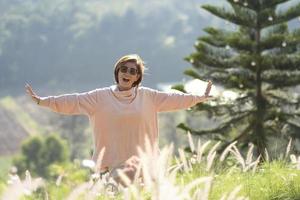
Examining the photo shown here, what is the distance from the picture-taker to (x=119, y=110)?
160 inches

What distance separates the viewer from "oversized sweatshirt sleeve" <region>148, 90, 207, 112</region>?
423 centimetres

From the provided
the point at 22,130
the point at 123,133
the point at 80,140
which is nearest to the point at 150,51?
the point at 22,130

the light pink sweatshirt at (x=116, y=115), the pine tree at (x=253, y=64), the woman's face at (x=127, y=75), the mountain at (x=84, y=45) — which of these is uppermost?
the mountain at (x=84, y=45)

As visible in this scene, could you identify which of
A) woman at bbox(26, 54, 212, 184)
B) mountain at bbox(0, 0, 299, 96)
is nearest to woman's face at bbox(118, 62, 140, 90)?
woman at bbox(26, 54, 212, 184)

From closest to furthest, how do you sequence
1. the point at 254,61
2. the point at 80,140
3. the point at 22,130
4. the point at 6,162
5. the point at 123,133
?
the point at 123,133 → the point at 254,61 → the point at 80,140 → the point at 6,162 → the point at 22,130

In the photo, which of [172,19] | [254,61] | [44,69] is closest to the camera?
[254,61]

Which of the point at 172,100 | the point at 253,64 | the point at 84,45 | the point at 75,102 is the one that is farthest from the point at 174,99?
the point at 84,45

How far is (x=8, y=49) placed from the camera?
172 metres

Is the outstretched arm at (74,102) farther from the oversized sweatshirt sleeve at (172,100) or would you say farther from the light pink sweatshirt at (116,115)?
the oversized sweatshirt sleeve at (172,100)

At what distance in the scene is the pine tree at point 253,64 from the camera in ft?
54.4

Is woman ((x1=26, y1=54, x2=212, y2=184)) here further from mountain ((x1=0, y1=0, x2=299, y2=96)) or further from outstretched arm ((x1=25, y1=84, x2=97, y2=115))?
mountain ((x1=0, y1=0, x2=299, y2=96))

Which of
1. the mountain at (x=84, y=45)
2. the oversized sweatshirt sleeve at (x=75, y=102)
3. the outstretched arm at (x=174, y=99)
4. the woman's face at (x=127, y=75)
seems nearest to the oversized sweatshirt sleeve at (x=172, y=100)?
the outstretched arm at (x=174, y=99)

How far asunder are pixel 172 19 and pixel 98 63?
3076 centimetres

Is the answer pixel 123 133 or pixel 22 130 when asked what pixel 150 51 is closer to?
pixel 22 130
